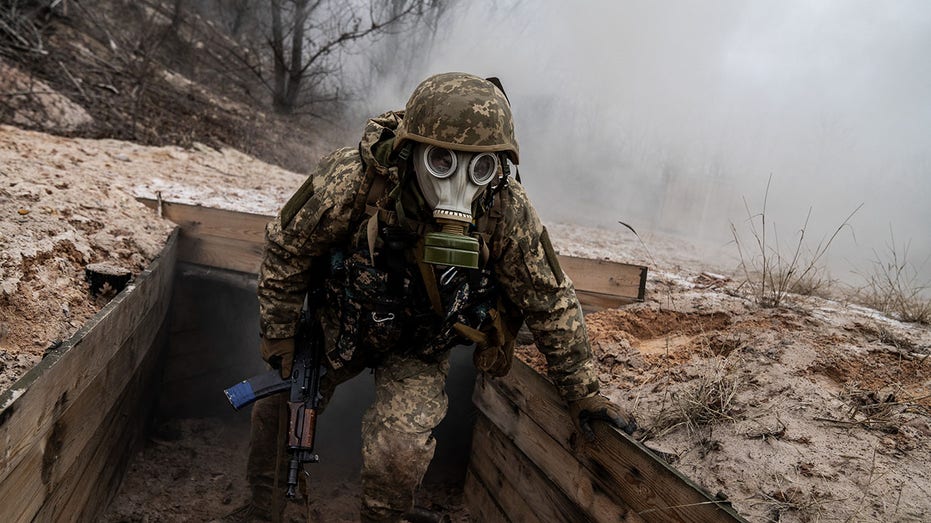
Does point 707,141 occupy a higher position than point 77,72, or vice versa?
point 707,141

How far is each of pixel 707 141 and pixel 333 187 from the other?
33.7 feet

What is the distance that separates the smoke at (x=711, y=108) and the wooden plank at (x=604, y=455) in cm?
619

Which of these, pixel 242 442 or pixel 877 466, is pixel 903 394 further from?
pixel 242 442

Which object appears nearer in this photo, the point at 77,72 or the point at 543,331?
the point at 543,331

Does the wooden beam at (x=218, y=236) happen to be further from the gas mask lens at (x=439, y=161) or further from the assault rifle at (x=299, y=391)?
the gas mask lens at (x=439, y=161)

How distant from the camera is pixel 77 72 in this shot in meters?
7.72

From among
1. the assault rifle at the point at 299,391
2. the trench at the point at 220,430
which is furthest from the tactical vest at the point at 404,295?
the trench at the point at 220,430

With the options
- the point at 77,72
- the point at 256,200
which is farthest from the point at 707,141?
the point at 77,72

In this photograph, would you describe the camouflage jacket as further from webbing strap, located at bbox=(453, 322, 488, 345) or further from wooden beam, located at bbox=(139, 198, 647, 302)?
wooden beam, located at bbox=(139, 198, 647, 302)

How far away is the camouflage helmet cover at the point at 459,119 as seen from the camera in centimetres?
210


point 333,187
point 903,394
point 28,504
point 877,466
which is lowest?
point 28,504

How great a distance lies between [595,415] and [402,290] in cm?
80

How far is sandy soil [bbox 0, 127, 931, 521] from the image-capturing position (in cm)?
195

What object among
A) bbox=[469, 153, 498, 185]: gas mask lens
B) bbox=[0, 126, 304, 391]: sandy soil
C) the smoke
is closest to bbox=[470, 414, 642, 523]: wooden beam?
bbox=[469, 153, 498, 185]: gas mask lens
